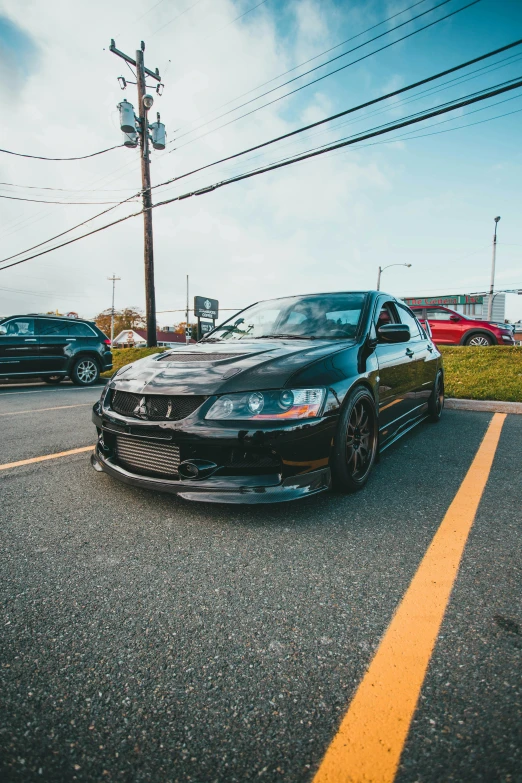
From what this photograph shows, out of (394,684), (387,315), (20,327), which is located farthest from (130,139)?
(394,684)

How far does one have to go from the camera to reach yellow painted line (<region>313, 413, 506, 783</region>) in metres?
1.04

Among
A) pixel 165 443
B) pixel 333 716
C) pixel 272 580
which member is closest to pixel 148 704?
pixel 333 716

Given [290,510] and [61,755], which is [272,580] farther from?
[61,755]

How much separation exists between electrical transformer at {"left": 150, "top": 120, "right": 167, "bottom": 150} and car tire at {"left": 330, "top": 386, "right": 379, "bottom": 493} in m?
14.1

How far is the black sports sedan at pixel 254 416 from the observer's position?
91.3 inches

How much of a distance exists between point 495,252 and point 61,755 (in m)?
35.2

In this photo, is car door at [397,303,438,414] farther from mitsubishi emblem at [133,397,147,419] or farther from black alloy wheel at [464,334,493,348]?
black alloy wheel at [464,334,493,348]

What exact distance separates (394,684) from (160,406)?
178 centimetres

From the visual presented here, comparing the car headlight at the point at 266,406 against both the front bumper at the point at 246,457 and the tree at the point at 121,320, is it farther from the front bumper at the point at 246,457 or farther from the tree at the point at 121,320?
the tree at the point at 121,320

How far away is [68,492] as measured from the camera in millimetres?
2842

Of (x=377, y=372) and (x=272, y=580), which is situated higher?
(x=377, y=372)

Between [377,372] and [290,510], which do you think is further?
[377,372]

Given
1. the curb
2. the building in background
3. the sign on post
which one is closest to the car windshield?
the curb

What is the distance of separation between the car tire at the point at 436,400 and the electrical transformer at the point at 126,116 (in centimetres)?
1330
